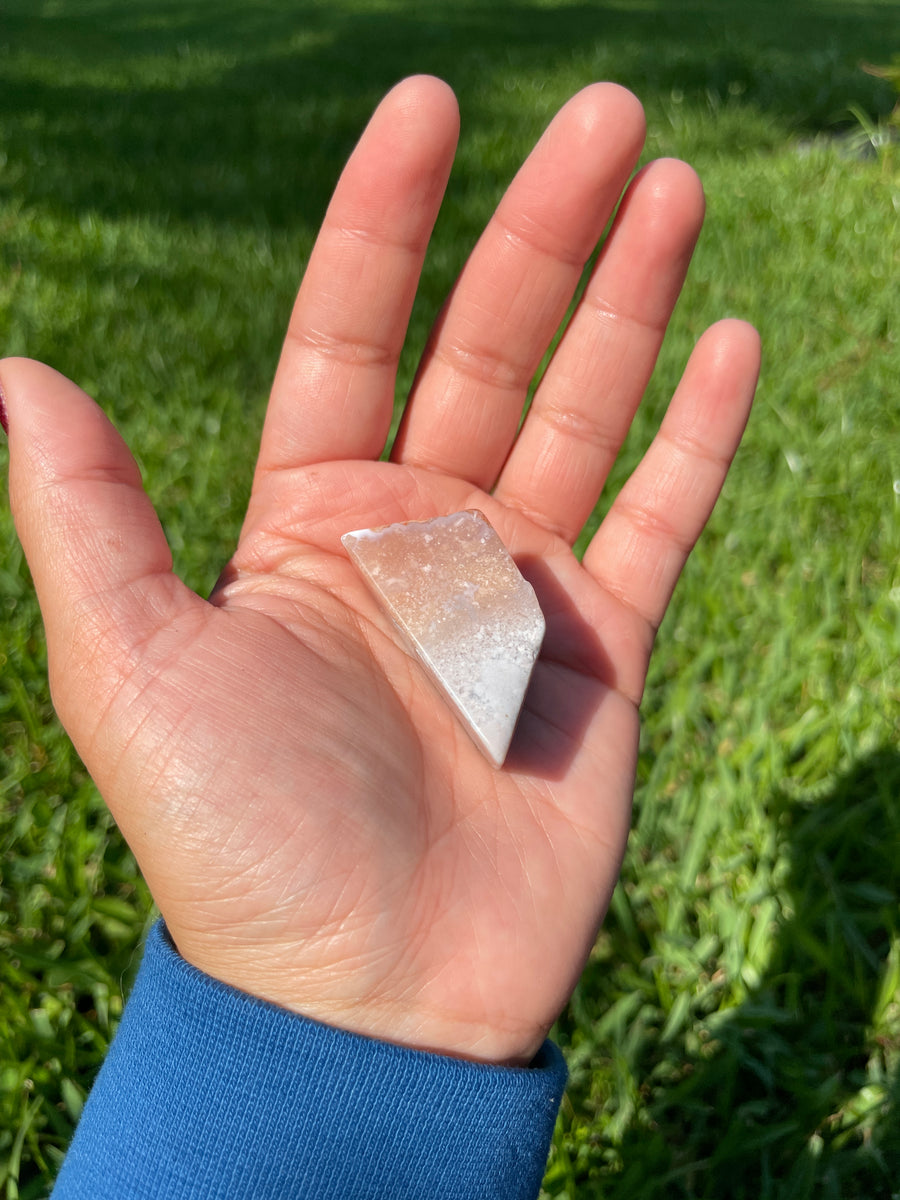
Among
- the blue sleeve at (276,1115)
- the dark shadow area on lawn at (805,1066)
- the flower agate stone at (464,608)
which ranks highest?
the flower agate stone at (464,608)

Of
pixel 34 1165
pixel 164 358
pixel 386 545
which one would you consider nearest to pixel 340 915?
pixel 386 545

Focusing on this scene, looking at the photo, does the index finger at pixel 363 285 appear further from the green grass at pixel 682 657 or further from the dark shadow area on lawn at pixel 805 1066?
the dark shadow area on lawn at pixel 805 1066

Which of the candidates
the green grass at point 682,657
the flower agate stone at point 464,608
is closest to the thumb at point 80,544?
the flower agate stone at point 464,608

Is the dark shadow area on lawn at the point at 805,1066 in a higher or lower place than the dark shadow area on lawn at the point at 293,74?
lower

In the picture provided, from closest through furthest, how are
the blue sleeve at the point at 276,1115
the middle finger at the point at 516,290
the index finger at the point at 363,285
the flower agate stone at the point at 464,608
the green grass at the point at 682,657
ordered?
the blue sleeve at the point at 276,1115
the flower agate stone at the point at 464,608
the green grass at the point at 682,657
the index finger at the point at 363,285
the middle finger at the point at 516,290

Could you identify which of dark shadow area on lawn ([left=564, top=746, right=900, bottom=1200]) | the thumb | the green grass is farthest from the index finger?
dark shadow area on lawn ([left=564, top=746, right=900, bottom=1200])
